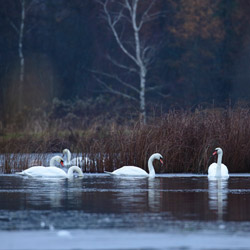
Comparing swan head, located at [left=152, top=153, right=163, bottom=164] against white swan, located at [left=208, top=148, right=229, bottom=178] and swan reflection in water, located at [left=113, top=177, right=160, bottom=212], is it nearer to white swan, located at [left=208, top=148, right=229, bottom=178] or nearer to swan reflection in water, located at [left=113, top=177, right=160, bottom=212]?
swan reflection in water, located at [left=113, top=177, right=160, bottom=212]

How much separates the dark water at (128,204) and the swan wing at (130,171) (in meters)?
0.27

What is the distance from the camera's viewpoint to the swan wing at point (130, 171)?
54.2ft

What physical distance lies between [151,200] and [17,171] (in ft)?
22.6

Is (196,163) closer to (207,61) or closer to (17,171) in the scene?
(17,171)

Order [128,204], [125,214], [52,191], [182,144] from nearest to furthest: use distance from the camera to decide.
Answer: [125,214] → [128,204] → [52,191] → [182,144]

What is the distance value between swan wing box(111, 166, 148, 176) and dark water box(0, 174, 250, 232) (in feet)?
0.87

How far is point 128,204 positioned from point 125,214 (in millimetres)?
1118

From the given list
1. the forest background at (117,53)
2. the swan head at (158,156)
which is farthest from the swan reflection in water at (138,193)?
the forest background at (117,53)

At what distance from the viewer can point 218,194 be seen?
1291cm

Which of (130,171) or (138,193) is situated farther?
(130,171)

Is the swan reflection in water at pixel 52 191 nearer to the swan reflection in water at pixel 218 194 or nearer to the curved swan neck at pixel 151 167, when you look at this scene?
the curved swan neck at pixel 151 167

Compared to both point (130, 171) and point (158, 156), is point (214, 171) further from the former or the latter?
point (130, 171)

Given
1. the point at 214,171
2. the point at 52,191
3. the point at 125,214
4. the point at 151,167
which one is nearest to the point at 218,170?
the point at 214,171

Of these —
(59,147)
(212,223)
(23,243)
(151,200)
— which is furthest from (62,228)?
(59,147)
